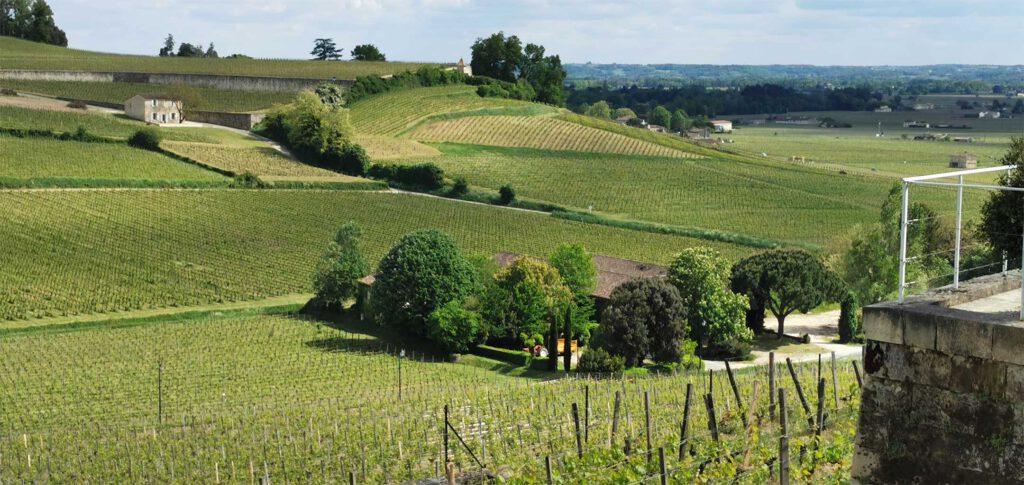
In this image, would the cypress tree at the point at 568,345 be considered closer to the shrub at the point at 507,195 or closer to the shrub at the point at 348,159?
the shrub at the point at 507,195

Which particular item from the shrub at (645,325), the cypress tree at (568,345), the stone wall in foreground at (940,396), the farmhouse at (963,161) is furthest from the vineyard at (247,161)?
the stone wall in foreground at (940,396)

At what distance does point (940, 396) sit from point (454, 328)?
3926cm

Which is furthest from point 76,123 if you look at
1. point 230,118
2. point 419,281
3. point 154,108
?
point 419,281

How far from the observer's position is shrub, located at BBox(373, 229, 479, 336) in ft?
166

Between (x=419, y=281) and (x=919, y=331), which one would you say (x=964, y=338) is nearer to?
(x=919, y=331)

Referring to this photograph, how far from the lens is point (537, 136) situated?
114062 millimetres

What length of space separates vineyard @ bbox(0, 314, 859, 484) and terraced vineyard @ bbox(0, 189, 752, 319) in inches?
263

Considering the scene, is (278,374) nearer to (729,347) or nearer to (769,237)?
(729,347)

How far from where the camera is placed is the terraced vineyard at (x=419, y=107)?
115m

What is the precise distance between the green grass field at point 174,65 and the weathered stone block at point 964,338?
5062 inches

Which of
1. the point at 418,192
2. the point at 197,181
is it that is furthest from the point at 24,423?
the point at 418,192

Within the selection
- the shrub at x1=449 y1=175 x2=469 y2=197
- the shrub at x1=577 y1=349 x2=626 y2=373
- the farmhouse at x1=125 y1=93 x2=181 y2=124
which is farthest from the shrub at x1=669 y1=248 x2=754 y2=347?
the farmhouse at x1=125 y1=93 x2=181 y2=124

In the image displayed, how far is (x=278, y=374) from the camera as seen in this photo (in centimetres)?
4319

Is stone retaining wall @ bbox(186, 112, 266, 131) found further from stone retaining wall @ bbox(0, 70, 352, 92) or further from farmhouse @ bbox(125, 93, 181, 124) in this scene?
stone retaining wall @ bbox(0, 70, 352, 92)
